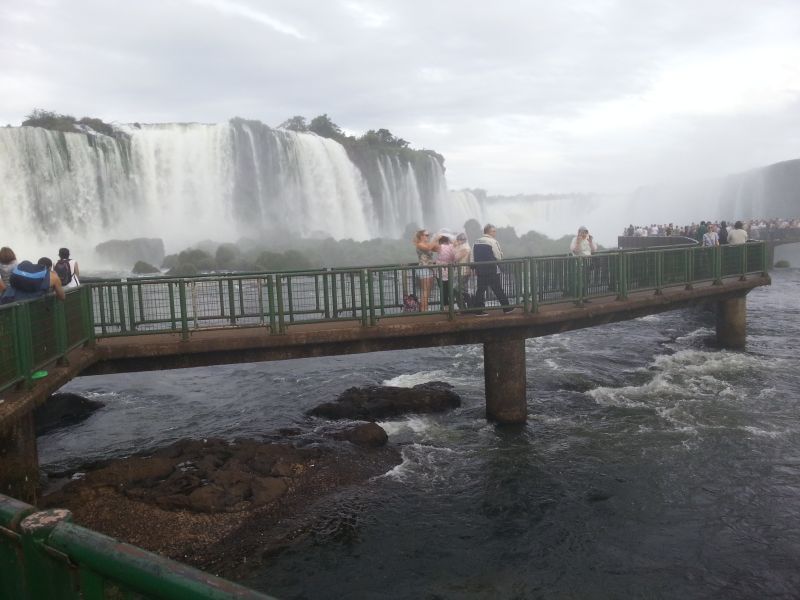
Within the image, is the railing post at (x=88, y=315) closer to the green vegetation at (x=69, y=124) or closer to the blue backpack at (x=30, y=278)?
the blue backpack at (x=30, y=278)

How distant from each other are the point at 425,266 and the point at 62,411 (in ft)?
24.6

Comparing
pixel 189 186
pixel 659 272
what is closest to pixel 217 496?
pixel 659 272

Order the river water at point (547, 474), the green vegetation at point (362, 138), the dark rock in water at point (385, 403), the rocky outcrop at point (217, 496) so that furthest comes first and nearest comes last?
the green vegetation at point (362, 138) → the dark rock in water at point (385, 403) → the rocky outcrop at point (217, 496) → the river water at point (547, 474)

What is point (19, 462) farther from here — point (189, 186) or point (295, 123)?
point (295, 123)

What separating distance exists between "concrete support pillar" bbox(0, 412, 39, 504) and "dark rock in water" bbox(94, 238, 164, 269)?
117 feet

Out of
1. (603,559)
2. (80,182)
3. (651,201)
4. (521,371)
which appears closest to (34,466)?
(603,559)

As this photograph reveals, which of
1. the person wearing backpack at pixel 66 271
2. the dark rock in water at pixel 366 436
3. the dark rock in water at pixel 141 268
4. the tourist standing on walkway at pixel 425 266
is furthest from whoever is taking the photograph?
the dark rock in water at pixel 141 268

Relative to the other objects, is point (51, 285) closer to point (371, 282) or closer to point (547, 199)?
point (371, 282)

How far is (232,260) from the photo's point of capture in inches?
1519

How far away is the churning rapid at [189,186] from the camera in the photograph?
3644 centimetres

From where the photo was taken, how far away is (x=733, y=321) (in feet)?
58.3

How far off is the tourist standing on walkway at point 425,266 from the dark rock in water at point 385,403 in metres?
2.22

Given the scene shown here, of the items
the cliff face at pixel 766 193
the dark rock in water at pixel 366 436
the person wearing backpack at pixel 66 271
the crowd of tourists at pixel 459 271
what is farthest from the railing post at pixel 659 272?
the cliff face at pixel 766 193

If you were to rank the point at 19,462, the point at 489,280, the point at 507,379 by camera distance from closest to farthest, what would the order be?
the point at 19,462 < the point at 489,280 < the point at 507,379
